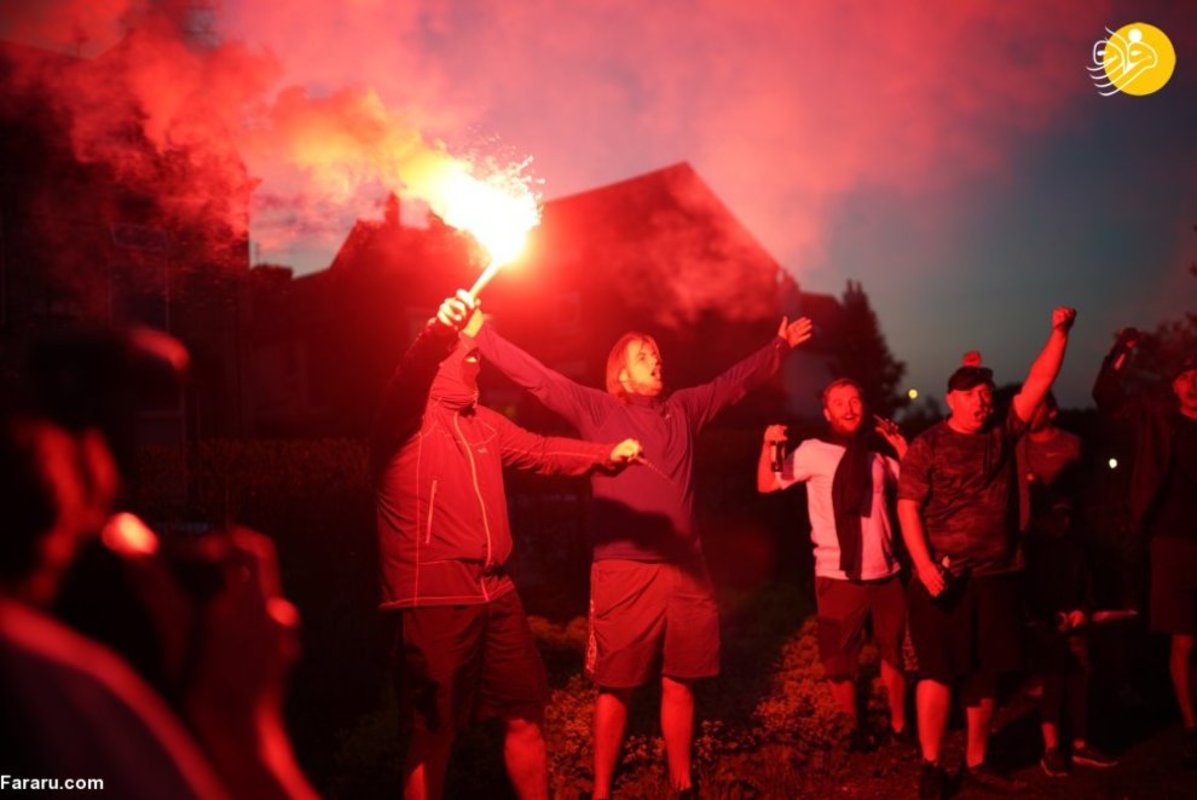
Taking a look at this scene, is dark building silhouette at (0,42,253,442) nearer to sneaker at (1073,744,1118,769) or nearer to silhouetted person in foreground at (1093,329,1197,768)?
silhouetted person in foreground at (1093,329,1197,768)

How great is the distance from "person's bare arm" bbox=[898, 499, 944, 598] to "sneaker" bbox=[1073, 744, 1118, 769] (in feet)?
5.72

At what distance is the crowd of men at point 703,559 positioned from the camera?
4598 millimetres

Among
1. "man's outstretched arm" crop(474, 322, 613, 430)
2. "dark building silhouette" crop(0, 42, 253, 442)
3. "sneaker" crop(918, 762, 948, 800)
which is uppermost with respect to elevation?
"dark building silhouette" crop(0, 42, 253, 442)

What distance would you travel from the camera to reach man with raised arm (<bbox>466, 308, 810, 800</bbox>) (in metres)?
5.44

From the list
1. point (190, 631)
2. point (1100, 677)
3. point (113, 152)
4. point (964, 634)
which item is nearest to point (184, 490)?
point (113, 152)

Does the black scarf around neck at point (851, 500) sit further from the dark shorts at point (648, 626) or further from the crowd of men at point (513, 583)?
the dark shorts at point (648, 626)

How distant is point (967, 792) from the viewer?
5.95m

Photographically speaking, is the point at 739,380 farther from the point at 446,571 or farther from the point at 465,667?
the point at 465,667

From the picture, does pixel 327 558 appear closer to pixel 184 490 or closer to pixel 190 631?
pixel 184 490

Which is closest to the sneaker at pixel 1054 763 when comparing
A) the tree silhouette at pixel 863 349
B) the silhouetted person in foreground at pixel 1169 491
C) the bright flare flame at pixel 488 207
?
the silhouetted person in foreground at pixel 1169 491

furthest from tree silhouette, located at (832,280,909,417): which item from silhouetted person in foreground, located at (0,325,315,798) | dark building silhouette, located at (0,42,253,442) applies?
silhouetted person in foreground, located at (0,325,315,798)

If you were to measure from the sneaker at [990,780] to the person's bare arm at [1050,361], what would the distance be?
6.77 ft

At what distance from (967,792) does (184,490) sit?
226 inches

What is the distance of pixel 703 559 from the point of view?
5.74 metres
